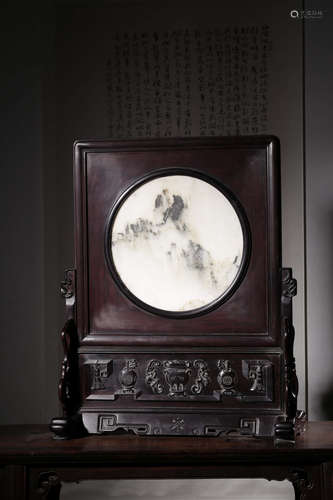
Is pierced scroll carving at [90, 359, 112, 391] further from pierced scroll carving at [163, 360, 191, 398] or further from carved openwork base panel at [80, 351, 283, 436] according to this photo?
pierced scroll carving at [163, 360, 191, 398]

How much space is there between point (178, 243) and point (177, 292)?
158 mm

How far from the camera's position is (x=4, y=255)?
8.90 feet

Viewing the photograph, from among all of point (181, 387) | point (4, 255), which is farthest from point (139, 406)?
point (4, 255)

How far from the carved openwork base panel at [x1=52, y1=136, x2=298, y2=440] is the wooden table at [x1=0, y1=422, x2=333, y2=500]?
114 millimetres

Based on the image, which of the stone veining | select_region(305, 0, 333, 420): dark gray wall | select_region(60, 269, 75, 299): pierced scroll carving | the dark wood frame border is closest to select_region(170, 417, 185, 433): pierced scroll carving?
the dark wood frame border

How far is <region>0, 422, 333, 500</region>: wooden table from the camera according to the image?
183 centimetres

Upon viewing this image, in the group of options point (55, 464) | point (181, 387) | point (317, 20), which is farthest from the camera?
point (317, 20)

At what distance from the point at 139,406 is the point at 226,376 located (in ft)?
0.97

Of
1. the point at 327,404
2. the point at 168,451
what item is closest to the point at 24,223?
the point at 168,451

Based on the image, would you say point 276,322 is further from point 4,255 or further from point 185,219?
point 4,255

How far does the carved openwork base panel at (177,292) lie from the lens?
1983 millimetres

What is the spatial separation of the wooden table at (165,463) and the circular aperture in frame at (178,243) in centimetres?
43

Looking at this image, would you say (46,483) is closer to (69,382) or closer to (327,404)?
(69,382)

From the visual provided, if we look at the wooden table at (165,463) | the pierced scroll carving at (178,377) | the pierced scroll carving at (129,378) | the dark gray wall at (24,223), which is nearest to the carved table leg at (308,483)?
the wooden table at (165,463)
